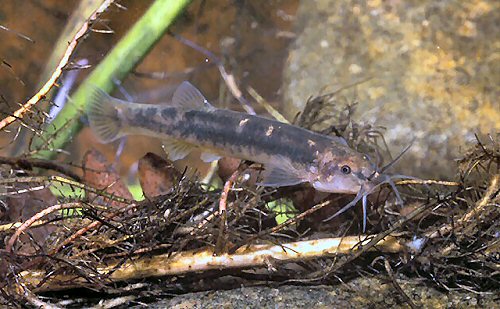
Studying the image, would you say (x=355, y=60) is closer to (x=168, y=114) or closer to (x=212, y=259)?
(x=168, y=114)

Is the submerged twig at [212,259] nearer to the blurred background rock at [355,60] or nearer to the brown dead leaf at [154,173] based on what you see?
the brown dead leaf at [154,173]

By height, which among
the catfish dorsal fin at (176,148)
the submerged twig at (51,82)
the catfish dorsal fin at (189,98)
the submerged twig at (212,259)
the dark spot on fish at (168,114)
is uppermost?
the submerged twig at (51,82)

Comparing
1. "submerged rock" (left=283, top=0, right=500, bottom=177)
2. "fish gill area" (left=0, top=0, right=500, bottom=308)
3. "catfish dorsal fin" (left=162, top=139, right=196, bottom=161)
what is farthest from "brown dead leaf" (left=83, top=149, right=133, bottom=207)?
"submerged rock" (left=283, top=0, right=500, bottom=177)

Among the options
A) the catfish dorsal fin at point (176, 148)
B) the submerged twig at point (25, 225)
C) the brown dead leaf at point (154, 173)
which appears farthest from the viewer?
the catfish dorsal fin at point (176, 148)

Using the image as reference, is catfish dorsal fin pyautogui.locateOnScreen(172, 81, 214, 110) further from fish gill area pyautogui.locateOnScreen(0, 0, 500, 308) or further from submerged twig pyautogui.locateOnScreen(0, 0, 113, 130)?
submerged twig pyautogui.locateOnScreen(0, 0, 113, 130)

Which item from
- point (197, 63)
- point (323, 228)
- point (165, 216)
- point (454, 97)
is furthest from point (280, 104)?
point (165, 216)

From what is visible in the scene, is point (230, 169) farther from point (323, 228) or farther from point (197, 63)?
point (197, 63)

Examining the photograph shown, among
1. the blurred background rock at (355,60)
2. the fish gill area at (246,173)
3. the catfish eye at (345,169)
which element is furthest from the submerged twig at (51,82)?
the catfish eye at (345,169)
